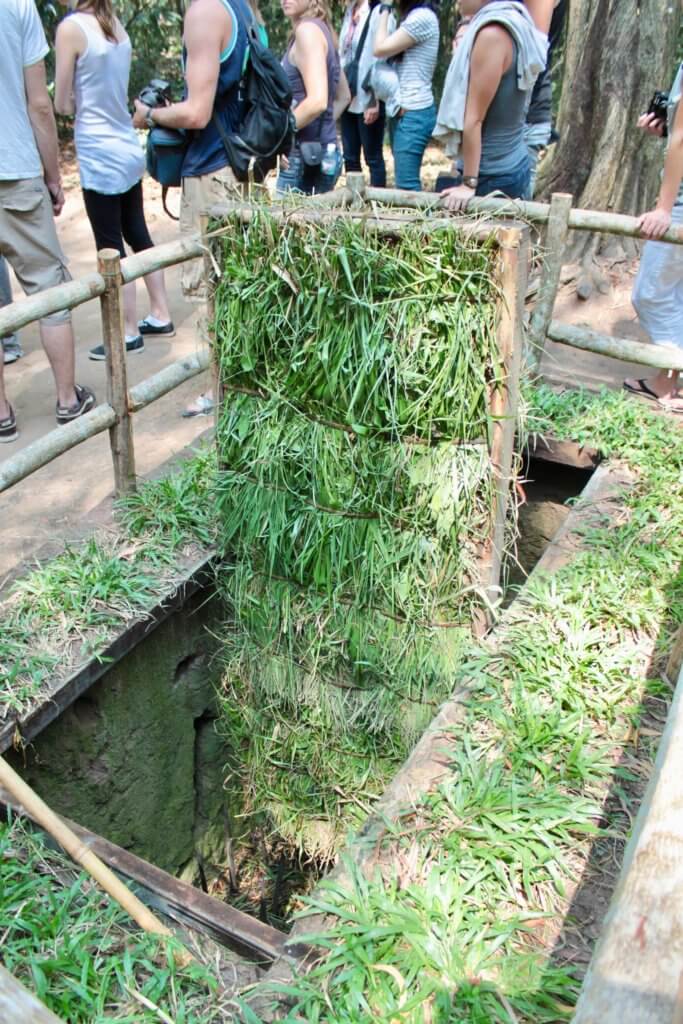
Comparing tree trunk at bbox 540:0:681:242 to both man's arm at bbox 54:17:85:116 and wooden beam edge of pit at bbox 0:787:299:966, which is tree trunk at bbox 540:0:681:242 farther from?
wooden beam edge of pit at bbox 0:787:299:966

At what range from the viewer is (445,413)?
267cm

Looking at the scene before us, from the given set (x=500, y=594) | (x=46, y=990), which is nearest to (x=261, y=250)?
(x=500, y=594)

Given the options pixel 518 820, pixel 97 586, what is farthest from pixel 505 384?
pixel 97 586

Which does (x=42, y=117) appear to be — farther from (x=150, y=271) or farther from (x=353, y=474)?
(x=353, y=474)

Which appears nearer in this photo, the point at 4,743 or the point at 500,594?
the point at 4,743

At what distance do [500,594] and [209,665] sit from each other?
1.30 meters

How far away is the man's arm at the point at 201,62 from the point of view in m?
3.85

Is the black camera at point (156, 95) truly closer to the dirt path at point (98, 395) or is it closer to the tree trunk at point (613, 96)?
the dirt path at point (98, 395)

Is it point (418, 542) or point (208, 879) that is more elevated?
point (418, 542)

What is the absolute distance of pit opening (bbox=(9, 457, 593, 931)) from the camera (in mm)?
3139

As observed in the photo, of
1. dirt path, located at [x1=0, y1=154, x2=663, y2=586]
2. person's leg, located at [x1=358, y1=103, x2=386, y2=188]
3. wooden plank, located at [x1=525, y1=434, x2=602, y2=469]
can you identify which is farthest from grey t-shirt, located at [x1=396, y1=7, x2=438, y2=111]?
wooden plank, located at [x1=525, y1=434, x2=602, y2=469]

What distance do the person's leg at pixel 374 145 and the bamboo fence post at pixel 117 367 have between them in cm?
446

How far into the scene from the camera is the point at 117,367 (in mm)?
3422

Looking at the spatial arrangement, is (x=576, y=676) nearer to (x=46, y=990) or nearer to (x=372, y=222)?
(x=372, y=222)
